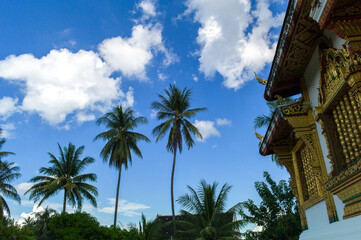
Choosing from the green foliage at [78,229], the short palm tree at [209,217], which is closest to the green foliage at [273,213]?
the short palm tree at [209,217]

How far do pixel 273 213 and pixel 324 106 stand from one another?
1253cm

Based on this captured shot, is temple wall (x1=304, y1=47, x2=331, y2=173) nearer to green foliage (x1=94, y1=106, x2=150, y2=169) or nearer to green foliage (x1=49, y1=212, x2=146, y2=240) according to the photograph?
green foliage (x1=49, y1=212, x2=146, y2=240)

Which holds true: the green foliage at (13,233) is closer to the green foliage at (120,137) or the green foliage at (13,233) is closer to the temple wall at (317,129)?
the temple wall at (317,129)

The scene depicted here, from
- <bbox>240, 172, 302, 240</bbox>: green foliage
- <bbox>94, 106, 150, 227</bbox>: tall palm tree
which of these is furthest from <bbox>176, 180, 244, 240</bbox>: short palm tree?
<bbox>94, 106, 150, 227</bbox>: tall palm tree

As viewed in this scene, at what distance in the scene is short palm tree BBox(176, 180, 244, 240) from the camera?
17.0 meters

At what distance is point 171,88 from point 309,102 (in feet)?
65.5

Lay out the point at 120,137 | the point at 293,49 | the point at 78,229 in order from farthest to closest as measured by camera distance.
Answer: the point at 120,137
the point at 78,229
the point at 293,49

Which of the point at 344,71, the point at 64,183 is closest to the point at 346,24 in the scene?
the point at 344,71

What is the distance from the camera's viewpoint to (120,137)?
2478cm

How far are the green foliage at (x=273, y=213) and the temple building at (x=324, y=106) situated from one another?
877 centimetres

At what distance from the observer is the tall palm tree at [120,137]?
24750mm

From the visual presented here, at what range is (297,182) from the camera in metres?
6.88

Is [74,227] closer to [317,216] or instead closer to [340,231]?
[317,216]

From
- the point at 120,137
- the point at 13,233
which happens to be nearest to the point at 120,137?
the point at 120,137
